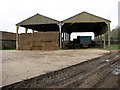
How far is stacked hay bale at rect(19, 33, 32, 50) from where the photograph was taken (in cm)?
2025

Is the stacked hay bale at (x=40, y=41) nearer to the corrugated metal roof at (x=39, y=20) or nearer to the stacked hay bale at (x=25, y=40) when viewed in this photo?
the stacked hay bale at (x=25, y=40)

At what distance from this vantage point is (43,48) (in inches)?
779

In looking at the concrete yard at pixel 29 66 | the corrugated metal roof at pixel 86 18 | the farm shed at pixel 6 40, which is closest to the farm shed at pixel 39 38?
the corrugated metal roof at pixel 86 18

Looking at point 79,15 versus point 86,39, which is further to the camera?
point 86,39

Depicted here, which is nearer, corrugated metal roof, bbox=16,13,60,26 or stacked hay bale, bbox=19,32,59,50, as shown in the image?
stacked hay bale, bbox=19,32,59,50

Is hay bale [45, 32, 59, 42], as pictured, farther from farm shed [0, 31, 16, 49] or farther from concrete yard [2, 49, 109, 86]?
farm shed [0, 31, 16, 49]

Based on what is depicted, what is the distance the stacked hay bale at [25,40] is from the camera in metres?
20.3

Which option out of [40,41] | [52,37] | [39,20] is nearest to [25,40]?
[40,41]

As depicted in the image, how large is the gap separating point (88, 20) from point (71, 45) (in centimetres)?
815

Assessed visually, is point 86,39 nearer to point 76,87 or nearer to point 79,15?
point 79,15

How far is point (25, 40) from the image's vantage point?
20.5m

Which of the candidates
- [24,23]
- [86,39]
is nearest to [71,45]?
[86,39]

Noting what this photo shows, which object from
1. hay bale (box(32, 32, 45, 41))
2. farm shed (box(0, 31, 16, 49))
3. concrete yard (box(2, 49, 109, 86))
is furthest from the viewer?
farm shed (box(0, 31, 16, 49))

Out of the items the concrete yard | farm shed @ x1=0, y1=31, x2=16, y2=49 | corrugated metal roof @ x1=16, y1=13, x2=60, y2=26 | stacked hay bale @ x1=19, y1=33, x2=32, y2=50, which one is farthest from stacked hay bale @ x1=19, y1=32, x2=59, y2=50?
the concrete yard
